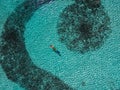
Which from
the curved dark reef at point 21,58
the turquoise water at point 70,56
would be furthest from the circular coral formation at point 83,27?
the curved dark reef at point 21,58

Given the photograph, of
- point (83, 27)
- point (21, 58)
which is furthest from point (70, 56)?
point (21, 58)

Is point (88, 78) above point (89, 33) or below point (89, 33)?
below

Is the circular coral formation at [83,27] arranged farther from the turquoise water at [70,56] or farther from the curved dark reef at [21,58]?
the curved dark reef at [21,58]

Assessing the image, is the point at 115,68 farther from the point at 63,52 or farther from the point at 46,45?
the point at 46,45

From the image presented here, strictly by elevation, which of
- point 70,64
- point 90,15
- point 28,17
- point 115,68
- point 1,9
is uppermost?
point 1,9

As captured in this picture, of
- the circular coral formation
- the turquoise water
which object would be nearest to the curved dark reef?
the turquoise water

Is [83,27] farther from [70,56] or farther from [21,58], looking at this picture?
[21,58]

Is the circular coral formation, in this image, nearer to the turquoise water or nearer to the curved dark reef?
the turquoise water

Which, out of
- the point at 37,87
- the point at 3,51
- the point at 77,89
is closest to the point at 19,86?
the point at 37,87

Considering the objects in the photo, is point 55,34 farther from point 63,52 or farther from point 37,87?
point 37,87
